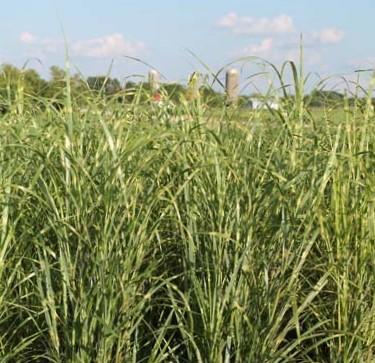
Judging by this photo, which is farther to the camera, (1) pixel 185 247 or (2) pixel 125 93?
(2) pixel 125 93

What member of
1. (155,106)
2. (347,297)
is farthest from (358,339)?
(155,106)

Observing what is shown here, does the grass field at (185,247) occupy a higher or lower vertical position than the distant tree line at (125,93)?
lower

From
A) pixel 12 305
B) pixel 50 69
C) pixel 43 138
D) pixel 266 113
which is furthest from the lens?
pixel 50 69

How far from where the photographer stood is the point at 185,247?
5.84ft

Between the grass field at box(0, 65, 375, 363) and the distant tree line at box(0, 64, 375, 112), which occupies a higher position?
the distant tree line at box(0, 64, 375, 112)

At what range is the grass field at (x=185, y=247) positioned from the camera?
5.51ft

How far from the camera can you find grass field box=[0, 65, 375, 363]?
168cm

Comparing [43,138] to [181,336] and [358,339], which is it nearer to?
[181,336]

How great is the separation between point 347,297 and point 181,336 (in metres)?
0.47

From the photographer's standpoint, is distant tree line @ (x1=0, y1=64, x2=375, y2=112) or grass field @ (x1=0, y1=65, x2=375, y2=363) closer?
grass field @ (x1=0, y1=65, x2=375, y2=363)

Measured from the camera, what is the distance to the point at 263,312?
1.73 m

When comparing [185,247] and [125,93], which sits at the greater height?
[125,93]

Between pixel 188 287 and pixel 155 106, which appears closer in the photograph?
pixel 188 287

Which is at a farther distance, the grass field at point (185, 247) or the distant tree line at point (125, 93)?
the distant tree line at point (125, 93)
